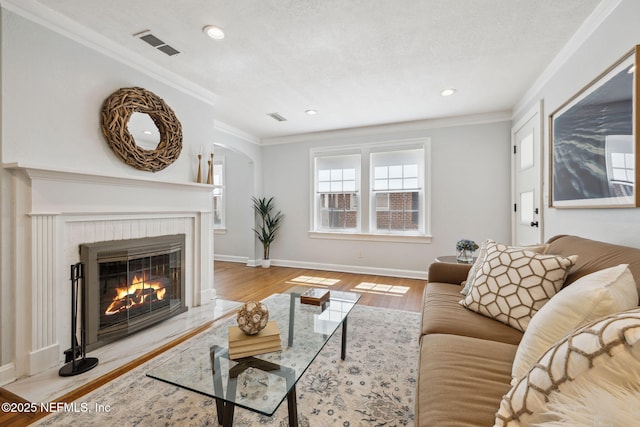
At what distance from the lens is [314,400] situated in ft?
5.11

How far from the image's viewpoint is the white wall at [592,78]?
5.26 feet

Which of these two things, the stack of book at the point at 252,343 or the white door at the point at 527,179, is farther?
the white door at the point at 527,179

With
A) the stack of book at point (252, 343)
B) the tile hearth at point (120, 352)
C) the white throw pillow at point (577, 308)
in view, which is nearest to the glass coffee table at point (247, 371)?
the stack of book at point (252, 343)

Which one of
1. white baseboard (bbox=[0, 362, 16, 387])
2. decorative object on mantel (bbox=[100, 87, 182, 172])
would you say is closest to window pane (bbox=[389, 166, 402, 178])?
decorative object on mantel (bbox=[100, 87, 182, 172])

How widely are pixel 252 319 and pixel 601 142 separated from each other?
2.41 m

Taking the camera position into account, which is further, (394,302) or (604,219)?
(394,302)

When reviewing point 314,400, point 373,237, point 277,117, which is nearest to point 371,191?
point 373,237

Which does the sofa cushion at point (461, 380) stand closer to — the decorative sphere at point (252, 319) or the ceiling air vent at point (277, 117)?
the decorative sphere at point (252, 319)

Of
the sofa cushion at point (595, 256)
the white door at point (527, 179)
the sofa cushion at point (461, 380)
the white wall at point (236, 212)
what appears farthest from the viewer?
the white wall at point (236, 212)

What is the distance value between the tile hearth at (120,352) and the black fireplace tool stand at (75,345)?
4 centimetres

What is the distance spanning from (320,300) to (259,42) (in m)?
2.14

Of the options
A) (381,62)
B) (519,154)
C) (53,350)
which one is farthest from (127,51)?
(519,154)

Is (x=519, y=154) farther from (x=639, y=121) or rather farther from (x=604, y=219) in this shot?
(x=639, y=121)

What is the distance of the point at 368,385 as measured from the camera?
1.69 meters
